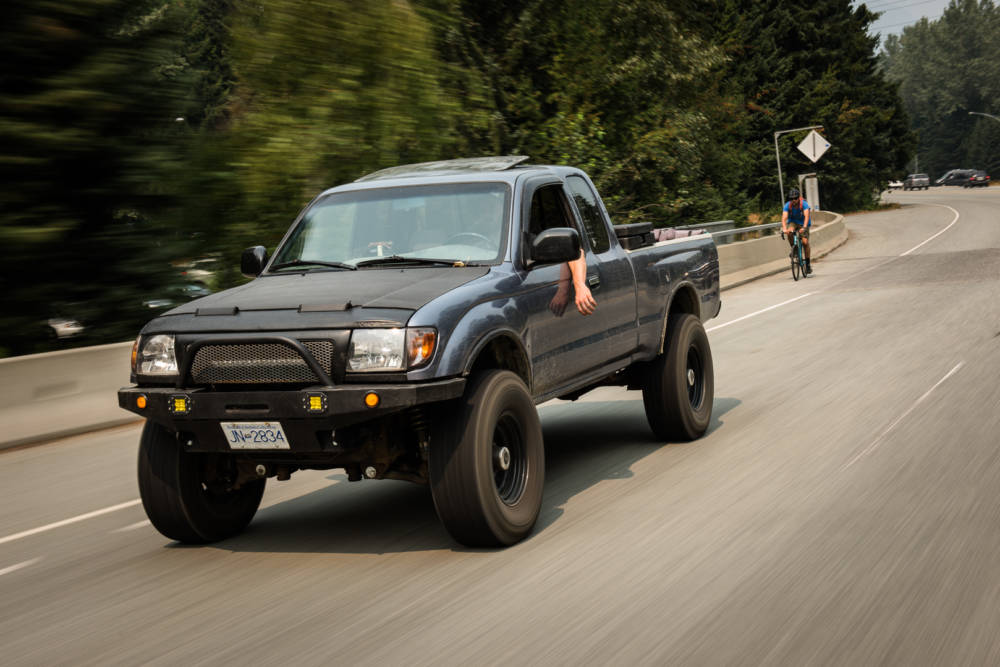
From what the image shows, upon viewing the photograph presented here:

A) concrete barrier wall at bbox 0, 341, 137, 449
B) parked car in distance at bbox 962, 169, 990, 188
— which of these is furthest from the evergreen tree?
concrete barrier wall at bbox 0, 341, 137, 449

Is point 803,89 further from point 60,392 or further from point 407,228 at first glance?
point 407,228

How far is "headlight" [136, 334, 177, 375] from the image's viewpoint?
601 cm

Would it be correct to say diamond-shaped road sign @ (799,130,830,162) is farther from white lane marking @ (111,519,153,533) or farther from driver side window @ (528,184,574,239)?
white lane marking @ (111,519,153,533)

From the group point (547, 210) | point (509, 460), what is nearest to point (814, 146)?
point (547, 210)

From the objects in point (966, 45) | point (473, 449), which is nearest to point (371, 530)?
point (473, 449)

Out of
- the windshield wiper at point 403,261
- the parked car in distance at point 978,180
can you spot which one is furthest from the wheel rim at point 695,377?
the parked car in distance at point 978,180

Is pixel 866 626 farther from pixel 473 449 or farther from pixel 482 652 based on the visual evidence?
pixel 473 449

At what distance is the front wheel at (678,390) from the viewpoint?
332 inches

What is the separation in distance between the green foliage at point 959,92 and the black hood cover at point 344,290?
453ft

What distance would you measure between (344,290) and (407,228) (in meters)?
1.01

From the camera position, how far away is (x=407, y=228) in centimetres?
698

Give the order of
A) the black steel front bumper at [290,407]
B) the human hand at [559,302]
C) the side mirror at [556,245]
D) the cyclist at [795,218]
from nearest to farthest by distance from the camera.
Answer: the black steel front bumper at [290,407] → the side mirror at [556,245] → the human hand at [559,302] → the cyclist at [795,218]

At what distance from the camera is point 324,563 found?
19.6 feet

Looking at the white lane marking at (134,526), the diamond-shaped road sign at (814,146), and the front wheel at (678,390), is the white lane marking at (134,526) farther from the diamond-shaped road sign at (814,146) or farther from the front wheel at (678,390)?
the diamond-shaped road sign at (814,146)
